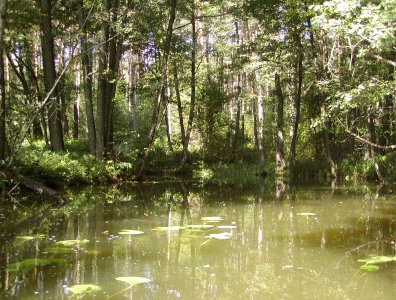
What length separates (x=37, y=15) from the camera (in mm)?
12961

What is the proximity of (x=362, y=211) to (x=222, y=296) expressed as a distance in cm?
546

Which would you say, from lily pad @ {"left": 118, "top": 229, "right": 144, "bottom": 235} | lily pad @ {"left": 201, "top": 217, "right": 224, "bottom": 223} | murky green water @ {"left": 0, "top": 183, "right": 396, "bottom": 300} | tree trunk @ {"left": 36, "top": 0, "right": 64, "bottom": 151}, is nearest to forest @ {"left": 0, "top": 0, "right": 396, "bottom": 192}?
tree trunk @ {"left": 36, "top": 0, "right": 64, "bottom": 151}

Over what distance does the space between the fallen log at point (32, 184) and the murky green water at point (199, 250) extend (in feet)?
2.37

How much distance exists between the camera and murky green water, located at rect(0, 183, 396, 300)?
3600 mm

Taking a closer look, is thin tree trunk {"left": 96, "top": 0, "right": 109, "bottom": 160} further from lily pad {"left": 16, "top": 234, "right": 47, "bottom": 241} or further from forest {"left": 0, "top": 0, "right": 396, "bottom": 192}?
lily pad {"left": 16, "top": 234, "right": 47, "bottom": 241}

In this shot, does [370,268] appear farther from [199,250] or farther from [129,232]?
[129,232]

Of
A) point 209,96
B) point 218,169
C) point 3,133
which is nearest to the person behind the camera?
point 3,133

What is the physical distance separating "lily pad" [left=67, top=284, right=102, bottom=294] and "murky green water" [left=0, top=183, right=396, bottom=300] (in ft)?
0.08

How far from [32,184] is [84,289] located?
7.20 meters

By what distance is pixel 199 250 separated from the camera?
16.1 feet

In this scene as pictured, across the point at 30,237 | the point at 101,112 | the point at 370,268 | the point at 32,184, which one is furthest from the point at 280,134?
the point at 370,268

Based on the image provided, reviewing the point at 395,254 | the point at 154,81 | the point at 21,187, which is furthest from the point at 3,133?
the point at 395,254

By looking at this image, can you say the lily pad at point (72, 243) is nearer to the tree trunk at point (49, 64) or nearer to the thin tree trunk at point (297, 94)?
the tree trunk at point (49, 64)

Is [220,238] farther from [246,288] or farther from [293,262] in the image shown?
[246,288]
